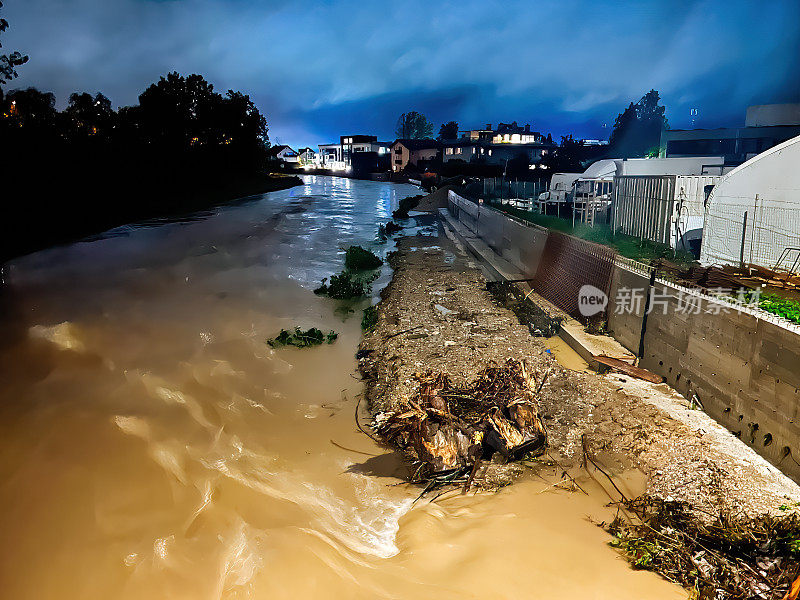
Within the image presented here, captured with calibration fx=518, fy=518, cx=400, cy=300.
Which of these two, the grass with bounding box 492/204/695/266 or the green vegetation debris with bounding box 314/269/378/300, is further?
the green vegetation debris with bounding box 314/269/378/300

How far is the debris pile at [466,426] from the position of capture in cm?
629

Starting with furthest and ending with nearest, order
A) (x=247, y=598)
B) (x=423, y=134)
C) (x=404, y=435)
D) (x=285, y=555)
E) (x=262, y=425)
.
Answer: (x=423, y=134), (x=262, y=425), (x=404, y=435), (x=285, y=555), (x=247, y=598)

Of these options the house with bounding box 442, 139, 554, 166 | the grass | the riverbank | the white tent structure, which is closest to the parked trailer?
the grass

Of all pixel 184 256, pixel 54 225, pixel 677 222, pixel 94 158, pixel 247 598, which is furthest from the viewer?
pixel 94 158

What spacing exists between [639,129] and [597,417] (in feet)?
267

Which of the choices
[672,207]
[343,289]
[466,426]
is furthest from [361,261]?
[466,426]

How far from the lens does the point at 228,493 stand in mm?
6387

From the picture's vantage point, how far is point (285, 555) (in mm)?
5195

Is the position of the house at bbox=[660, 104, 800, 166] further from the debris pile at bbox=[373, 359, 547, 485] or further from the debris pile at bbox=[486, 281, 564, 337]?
the debris pile at bbox=[373, 359, 547, 485]

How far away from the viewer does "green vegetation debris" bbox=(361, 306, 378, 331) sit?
1268 centimetres

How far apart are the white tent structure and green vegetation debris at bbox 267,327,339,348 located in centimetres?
830

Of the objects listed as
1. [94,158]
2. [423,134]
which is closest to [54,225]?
[94,158]

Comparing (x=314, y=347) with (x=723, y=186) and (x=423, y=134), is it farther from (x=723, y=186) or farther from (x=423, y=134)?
(x=423, y=134)

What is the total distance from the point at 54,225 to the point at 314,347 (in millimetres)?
22076
